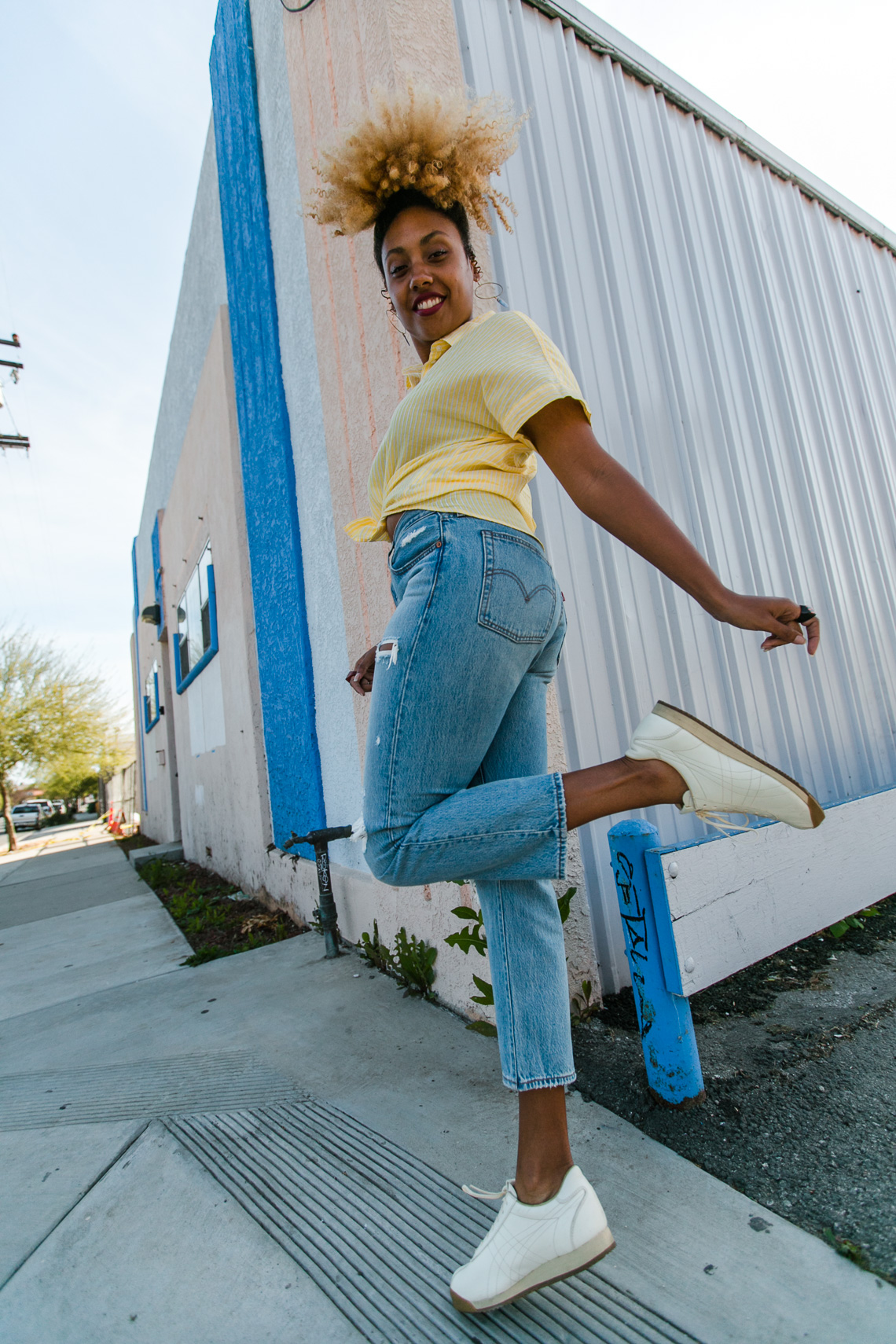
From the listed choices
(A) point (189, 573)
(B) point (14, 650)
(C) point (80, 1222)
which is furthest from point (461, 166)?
(B) point (14, 650)

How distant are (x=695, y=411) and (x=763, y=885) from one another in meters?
1.82

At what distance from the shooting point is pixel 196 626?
6445 millimetres

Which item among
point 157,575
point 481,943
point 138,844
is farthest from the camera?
point 138,844

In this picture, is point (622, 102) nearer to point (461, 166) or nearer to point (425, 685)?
point (461, 166)

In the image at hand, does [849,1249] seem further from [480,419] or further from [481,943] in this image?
[480,419]

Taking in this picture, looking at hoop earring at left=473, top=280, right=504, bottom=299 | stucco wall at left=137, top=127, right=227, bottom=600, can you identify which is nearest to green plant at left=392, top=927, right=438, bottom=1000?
hoop earring at left=473, top=280, right=504, bottom=299

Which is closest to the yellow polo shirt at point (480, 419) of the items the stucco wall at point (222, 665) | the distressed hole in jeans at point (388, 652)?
the distressed hole in jeans at point (388, 652)

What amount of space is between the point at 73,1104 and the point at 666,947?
5.31 ft

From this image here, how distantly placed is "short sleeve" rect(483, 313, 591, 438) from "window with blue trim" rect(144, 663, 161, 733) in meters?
9.77

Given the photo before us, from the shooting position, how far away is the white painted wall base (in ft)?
4.95

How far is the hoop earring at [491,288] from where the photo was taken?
2.06 meters

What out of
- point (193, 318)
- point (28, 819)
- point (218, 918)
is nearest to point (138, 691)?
point (193, 318)

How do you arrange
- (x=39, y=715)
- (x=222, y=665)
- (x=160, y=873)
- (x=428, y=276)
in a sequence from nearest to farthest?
1. (x=428, y=276)
2. (x=222, y=665)
3. (x=160, y=873)
4. (x=39, y=715)

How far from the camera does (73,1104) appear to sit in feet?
6.18
